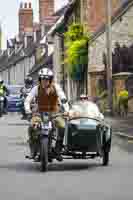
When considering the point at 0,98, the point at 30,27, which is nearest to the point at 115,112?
the point at 0,98

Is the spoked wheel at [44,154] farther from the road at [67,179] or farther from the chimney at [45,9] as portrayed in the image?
the chimney at [45,9]

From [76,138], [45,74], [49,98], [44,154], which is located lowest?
[44,154]

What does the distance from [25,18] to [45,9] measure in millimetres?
10075

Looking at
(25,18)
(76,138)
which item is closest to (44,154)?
(76,138)

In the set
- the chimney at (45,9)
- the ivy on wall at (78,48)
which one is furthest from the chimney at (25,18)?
the ivy on wall at (78,48)

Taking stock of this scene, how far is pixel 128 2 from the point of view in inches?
1880

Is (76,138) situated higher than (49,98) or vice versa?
(49,98)

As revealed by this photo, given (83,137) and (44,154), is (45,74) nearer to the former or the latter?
(83,137)

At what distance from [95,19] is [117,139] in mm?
36824

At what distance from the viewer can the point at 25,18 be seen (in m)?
106

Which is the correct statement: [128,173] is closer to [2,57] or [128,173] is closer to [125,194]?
[125,194]

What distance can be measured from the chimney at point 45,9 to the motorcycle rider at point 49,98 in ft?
260

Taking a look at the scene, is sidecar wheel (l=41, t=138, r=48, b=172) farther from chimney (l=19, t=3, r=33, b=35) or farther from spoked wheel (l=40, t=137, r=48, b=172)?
chimney (l=19, t=3, r=33, b=35)

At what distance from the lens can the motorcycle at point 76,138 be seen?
1382 centimetres
